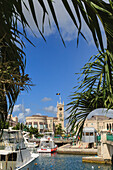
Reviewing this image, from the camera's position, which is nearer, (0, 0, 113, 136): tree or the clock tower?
(0, 0, 113, 136): tree

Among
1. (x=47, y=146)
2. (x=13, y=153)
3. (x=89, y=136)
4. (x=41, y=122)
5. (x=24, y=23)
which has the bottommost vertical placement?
(x=47, y=146)

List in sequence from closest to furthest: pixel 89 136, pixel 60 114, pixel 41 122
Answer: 1. pixel 89 136
2. pixel 41 122
3. pixel 60 114

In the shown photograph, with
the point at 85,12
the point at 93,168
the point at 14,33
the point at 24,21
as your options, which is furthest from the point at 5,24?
the point at 93,168

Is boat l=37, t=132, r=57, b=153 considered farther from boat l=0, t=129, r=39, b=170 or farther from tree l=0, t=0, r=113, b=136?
tree l=0, t=0, r=113, b=136

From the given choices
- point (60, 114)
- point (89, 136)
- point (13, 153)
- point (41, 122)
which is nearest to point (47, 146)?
point (89, 136)

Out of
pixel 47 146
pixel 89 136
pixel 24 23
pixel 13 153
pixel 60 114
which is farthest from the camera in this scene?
pixel 60 114

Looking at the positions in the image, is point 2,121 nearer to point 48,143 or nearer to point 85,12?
point 85,12

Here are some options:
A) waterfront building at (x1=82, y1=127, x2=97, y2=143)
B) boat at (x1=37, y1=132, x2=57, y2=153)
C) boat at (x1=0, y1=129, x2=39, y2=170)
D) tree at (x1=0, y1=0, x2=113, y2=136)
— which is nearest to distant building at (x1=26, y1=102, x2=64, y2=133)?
boat at (x1=37, y1=132, x2=57, y2=153)

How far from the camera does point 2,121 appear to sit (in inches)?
111

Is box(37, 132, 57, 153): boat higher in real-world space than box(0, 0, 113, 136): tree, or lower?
lower

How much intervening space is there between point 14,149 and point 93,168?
1125 centimetres

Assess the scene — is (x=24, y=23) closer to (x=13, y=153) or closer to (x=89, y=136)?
(x=13, y=153)

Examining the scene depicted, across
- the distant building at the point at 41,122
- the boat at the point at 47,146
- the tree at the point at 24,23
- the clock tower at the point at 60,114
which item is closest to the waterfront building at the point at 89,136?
the boat at the point at 47,146

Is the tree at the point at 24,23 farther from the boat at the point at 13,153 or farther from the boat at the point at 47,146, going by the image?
the boat at the point at 47,146
